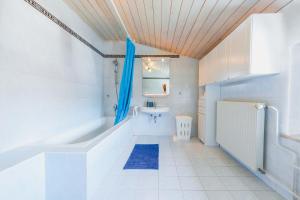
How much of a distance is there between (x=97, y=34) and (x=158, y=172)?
2.99 meters

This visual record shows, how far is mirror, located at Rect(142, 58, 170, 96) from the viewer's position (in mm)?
4156

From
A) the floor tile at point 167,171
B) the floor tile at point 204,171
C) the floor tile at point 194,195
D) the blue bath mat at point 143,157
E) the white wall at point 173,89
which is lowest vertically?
the floor tile at point 194,195

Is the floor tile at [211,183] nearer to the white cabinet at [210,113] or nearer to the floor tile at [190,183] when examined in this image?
the floor tile at [190,183]

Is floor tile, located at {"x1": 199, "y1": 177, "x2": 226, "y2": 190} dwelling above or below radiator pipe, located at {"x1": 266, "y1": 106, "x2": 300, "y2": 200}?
below

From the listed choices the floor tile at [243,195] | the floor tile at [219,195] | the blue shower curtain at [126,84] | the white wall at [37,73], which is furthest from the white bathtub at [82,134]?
the floor tile at [243,195]

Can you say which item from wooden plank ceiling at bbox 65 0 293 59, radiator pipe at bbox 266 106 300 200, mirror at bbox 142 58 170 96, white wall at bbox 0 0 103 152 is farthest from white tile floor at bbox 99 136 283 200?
wooden plank ceiling at bbox 65 0 293 59

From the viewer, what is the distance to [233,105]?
2.48m

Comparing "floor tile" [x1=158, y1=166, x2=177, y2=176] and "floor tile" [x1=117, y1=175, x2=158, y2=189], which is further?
"floor tile" [x1=158, y1=166, x2=177, y2=176]

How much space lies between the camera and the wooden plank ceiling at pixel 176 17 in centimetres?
192

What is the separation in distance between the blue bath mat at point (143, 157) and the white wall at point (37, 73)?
3.43ft

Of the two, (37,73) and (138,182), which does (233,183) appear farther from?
(37,73)

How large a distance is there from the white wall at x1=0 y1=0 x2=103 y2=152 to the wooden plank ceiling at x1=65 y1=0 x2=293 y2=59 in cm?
43

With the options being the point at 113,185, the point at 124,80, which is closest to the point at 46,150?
the point at 113,185

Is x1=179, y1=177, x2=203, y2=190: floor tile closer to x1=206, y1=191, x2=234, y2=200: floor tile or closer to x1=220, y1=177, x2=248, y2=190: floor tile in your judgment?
x1=206, y1=191, x2=234, y2=200: floor tile
